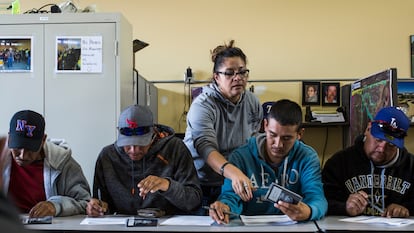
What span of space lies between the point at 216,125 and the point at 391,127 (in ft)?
2.75

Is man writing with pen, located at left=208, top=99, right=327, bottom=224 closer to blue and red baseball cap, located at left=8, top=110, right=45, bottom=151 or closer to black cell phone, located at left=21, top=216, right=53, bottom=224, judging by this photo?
black cell phone, located at left=21, top=216, right=53, bottom=224

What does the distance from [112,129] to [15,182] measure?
649 millimetres

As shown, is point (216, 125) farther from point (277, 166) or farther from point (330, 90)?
point (330, 90)

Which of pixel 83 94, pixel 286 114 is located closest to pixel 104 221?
pixel 286 114

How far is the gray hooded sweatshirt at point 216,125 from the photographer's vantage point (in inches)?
94.9

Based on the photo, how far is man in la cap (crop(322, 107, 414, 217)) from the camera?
218 cm

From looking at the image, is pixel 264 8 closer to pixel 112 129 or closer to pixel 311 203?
pixel 112 129

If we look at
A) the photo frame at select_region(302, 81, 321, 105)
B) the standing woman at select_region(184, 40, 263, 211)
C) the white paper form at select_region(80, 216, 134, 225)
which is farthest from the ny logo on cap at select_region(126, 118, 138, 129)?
the photo frame at select_region(302, 81, 321, 105)

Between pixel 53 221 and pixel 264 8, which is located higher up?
pixel 264 8

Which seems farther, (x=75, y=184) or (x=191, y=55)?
(x=191, y=55)

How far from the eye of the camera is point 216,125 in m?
2.47

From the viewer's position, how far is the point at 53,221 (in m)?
1.99

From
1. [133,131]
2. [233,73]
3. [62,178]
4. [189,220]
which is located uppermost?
[233,73]

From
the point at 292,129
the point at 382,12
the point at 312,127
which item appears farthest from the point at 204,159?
the point at 382,12
